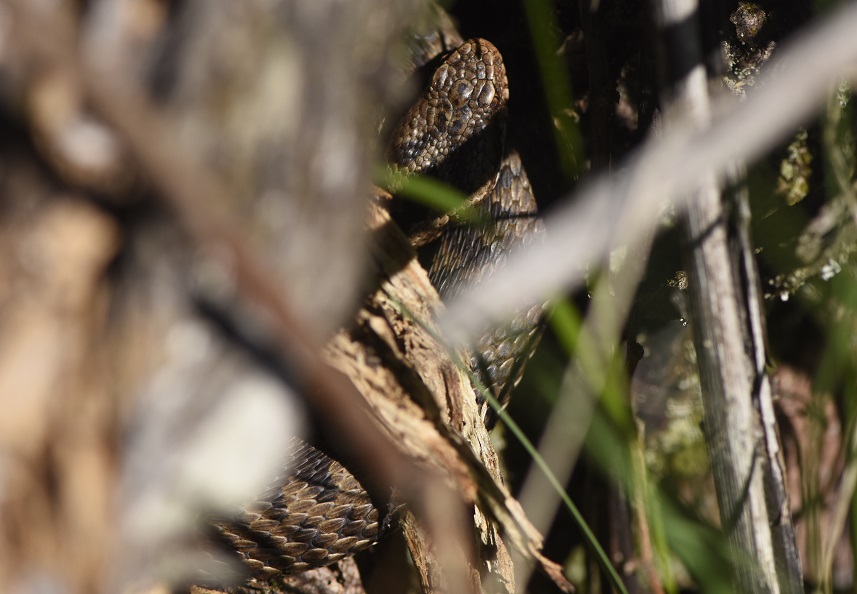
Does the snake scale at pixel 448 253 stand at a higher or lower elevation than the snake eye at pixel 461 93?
lower

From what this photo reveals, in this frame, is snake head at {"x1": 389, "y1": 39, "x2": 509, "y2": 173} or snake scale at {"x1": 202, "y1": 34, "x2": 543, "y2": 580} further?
snake head at {"x1": 389, "y1": 39, "x2": 509, "y2": 173}

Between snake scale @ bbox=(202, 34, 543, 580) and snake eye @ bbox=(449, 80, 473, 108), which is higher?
snake eye @ bbox=(449, 80, 473, 108)

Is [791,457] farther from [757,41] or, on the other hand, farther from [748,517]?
[748,517]

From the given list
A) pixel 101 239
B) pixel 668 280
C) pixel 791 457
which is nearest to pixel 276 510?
pixel 668 280

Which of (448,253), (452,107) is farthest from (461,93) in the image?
(448,253)

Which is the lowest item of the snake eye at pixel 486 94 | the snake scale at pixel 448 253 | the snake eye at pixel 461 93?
the snake scale at pixel 448 253

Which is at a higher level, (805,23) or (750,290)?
(805,23)

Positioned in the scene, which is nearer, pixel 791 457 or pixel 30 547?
pixel 30 547

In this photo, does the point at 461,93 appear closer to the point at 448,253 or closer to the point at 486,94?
the point at 486,94
